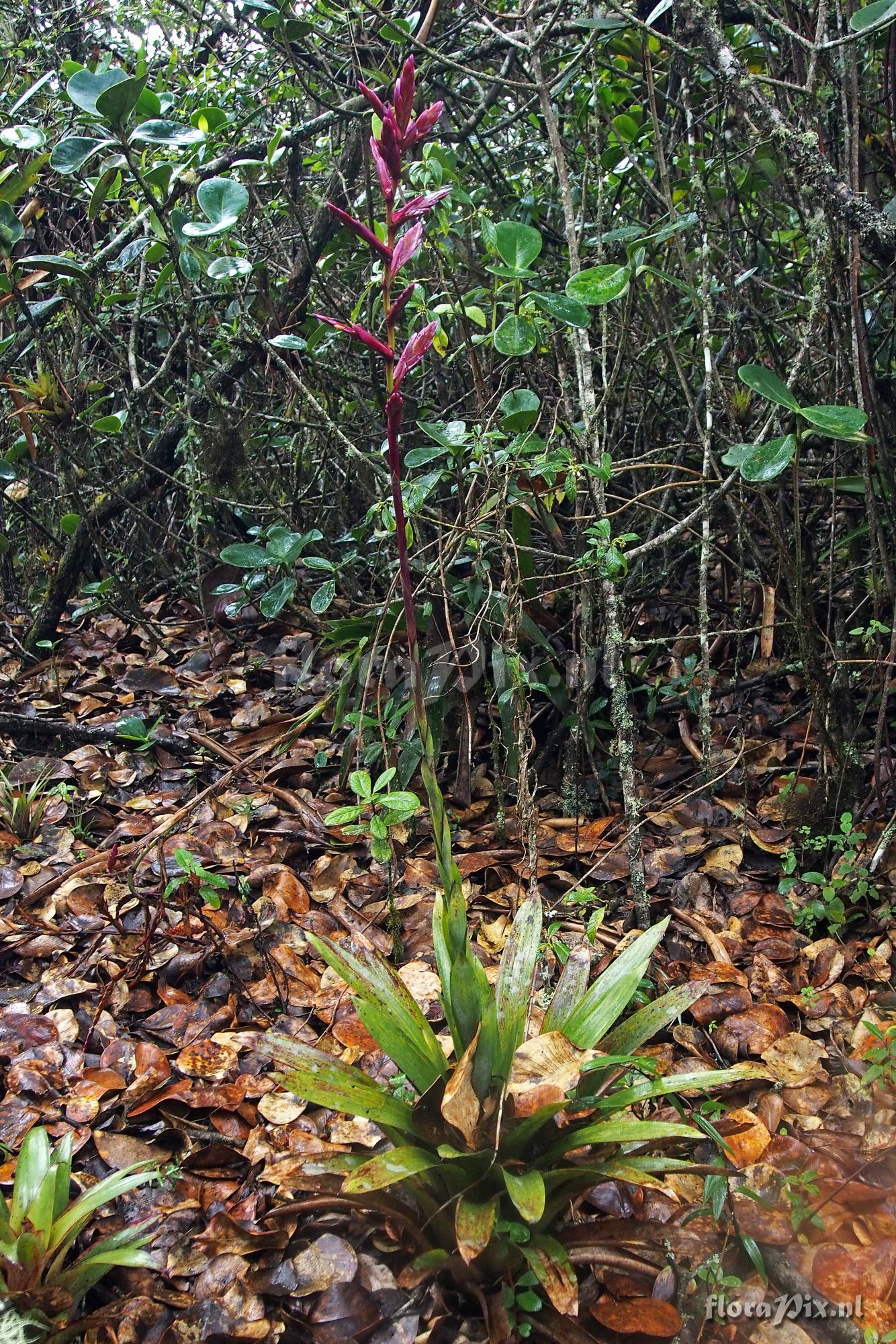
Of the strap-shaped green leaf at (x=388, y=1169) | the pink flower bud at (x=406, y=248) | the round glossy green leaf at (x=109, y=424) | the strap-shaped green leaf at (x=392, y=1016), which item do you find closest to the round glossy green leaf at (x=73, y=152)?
the round glossy green leaf at (x=109, y=424)

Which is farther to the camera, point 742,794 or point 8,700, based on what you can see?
point 8,700

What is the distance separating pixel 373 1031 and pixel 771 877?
1377 mm

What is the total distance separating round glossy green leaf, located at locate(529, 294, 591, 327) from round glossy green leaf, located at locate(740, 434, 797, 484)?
1.46 ft

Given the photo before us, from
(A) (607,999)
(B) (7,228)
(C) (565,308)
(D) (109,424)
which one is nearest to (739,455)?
(C) (565,308)

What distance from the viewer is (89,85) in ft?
7.47

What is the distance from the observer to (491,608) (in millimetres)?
2500

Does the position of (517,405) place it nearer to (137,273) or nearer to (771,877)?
(771,877)

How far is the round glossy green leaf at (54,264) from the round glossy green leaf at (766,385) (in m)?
1.99

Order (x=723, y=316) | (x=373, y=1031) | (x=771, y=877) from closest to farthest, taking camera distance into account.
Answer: (x=373, y=1031)
(x=771, y=877)
(x=723, y=316)

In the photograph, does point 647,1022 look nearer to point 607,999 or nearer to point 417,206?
point 607,999

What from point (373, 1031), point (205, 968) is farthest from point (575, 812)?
point (373, 1031)

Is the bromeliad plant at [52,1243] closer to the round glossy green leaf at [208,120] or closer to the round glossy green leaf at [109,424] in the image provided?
the round glossy green leaf at [109,424]

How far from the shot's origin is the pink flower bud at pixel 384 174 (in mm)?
1075

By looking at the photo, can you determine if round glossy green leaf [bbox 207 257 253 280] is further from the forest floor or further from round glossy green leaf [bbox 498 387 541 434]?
the forest floor
